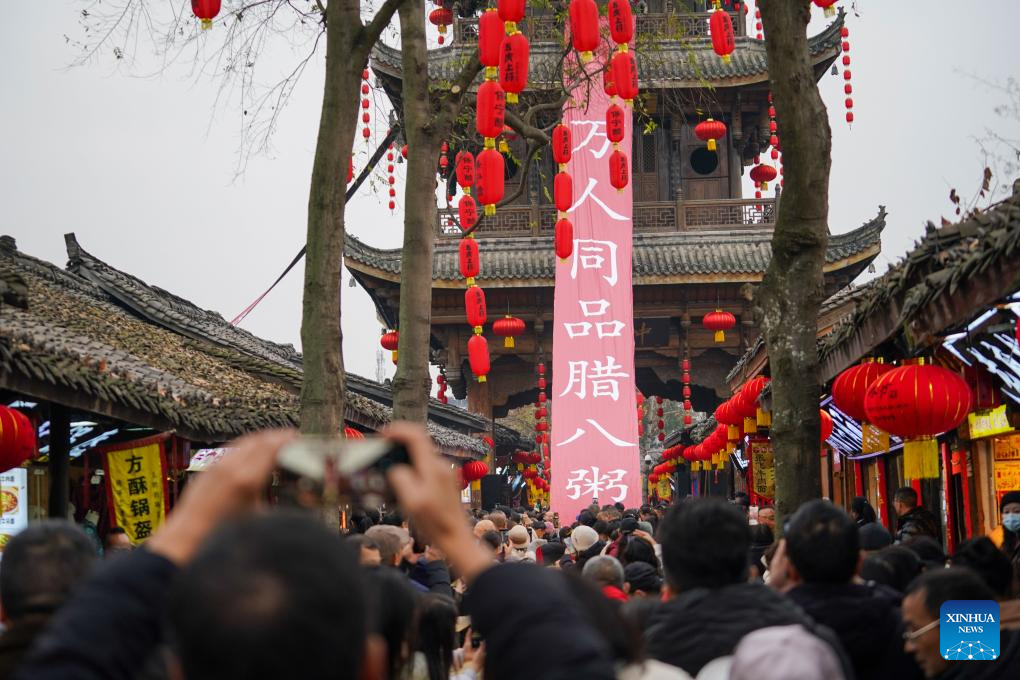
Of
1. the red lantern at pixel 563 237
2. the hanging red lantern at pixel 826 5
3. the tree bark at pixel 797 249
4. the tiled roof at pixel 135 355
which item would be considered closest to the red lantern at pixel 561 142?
the red lantern at pixel 563 237

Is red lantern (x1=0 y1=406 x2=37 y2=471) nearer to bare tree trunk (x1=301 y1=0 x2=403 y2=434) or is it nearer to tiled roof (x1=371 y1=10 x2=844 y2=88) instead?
bare tree trunk (x1=301 y1=0 x2=403 y2=434)

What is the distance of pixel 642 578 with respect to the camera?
20.6ft

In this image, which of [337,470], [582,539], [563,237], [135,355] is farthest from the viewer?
[563,237]

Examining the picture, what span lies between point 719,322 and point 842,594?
64.2 ft

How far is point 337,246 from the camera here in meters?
8.39

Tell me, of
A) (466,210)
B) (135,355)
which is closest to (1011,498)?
(135,355)

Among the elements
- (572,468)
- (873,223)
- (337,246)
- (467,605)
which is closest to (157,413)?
(337,246)

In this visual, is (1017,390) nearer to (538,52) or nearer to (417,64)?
(417,64)

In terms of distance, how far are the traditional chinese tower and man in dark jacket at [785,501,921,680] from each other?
19.6 meters

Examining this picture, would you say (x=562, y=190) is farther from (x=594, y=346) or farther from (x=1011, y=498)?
(x=1011, y=498)

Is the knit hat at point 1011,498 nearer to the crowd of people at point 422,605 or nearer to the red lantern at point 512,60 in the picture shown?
the crowd of people at point 422,605

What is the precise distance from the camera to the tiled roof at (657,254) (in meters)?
23.4

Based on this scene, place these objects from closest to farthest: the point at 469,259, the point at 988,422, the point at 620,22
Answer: the point at 988,422
the point at 620,22
the point at 469,259

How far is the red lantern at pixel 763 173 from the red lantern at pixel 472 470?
8618 mm
